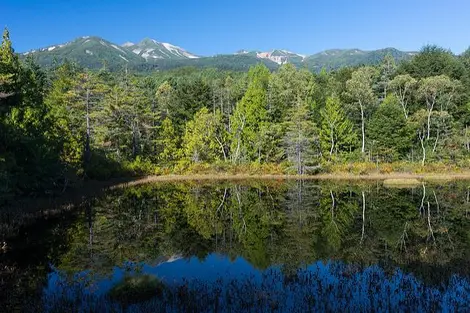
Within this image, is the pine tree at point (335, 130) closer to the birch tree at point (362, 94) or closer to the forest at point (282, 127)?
the forest at point (282, 127)

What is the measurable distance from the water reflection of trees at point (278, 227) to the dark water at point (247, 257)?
74mm

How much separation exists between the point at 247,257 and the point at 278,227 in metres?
6.28

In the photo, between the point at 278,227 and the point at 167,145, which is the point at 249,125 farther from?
the point at 278,227

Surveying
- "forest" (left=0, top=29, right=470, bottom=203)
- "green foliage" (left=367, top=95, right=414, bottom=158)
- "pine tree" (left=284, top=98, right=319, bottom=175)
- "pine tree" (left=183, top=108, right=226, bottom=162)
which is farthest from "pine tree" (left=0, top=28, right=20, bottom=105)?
"green foliage" (left=367, top=95, right=414, bottom=158)

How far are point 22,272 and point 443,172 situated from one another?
4868 centimetres

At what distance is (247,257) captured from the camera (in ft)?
58.5

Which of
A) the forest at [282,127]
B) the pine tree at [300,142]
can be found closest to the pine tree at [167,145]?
the forest at [282,127]

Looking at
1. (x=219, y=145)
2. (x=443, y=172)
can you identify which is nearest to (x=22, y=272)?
(x=219, y=145)

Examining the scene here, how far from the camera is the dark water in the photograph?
12.3m

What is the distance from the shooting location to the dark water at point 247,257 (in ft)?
40.3

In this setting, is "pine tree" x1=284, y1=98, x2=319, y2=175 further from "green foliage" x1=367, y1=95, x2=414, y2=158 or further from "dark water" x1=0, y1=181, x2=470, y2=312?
"dark water" x1=0, y1=181, x2=470, y2=312

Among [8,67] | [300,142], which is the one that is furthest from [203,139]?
[8,67]

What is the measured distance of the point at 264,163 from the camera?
181ft

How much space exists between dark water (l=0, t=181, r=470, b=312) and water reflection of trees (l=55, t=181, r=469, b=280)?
74 mm
